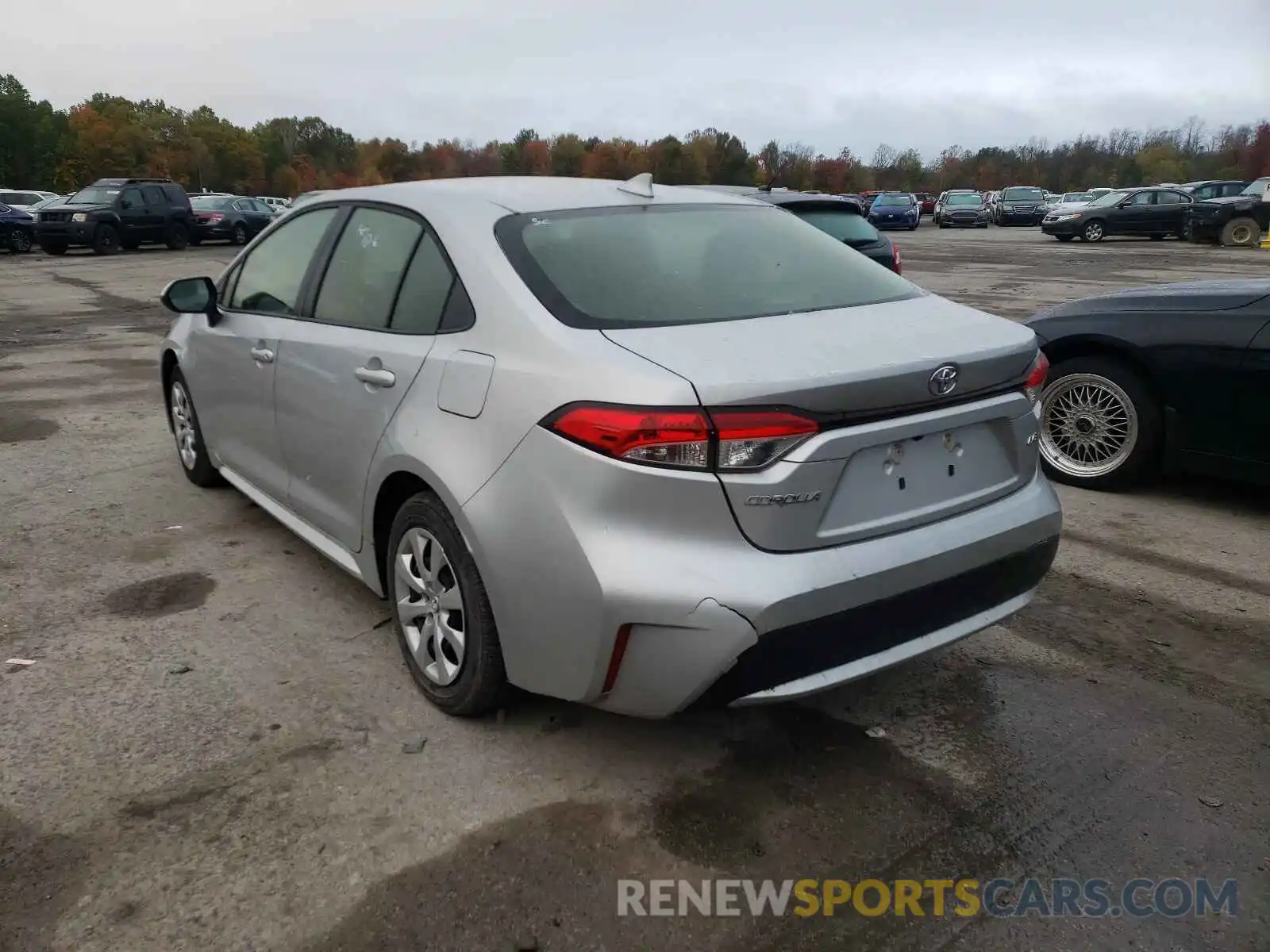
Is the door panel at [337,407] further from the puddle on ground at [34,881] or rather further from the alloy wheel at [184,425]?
the alloy wheel at [184,425]

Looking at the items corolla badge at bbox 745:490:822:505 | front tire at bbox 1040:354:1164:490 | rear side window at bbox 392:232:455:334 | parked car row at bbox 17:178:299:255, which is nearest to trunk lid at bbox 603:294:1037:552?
corolla badge at bbox 745:490:822:505

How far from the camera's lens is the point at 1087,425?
5.39 m

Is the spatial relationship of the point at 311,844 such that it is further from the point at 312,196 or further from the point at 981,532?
the point at 312,196

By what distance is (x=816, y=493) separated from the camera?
2.38 metres

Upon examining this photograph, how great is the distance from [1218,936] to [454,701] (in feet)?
6.77

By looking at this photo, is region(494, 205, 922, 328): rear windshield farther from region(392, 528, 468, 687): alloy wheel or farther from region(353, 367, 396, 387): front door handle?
region(392, 528, 468, 687): alloy wheel

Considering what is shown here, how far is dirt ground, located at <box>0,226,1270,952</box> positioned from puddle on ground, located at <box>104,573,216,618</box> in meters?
0.02

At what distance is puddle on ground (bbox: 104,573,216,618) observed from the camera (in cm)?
386

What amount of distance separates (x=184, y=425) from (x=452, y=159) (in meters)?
76.7

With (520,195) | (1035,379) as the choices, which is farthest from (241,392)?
(1035,379)

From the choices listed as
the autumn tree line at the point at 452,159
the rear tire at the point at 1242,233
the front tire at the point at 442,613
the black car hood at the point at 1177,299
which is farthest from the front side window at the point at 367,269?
the autumn tree line at the point at 452,159

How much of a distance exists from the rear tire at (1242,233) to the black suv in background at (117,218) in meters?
28.8

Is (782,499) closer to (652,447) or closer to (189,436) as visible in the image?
(652,447)

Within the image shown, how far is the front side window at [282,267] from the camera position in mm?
3875
